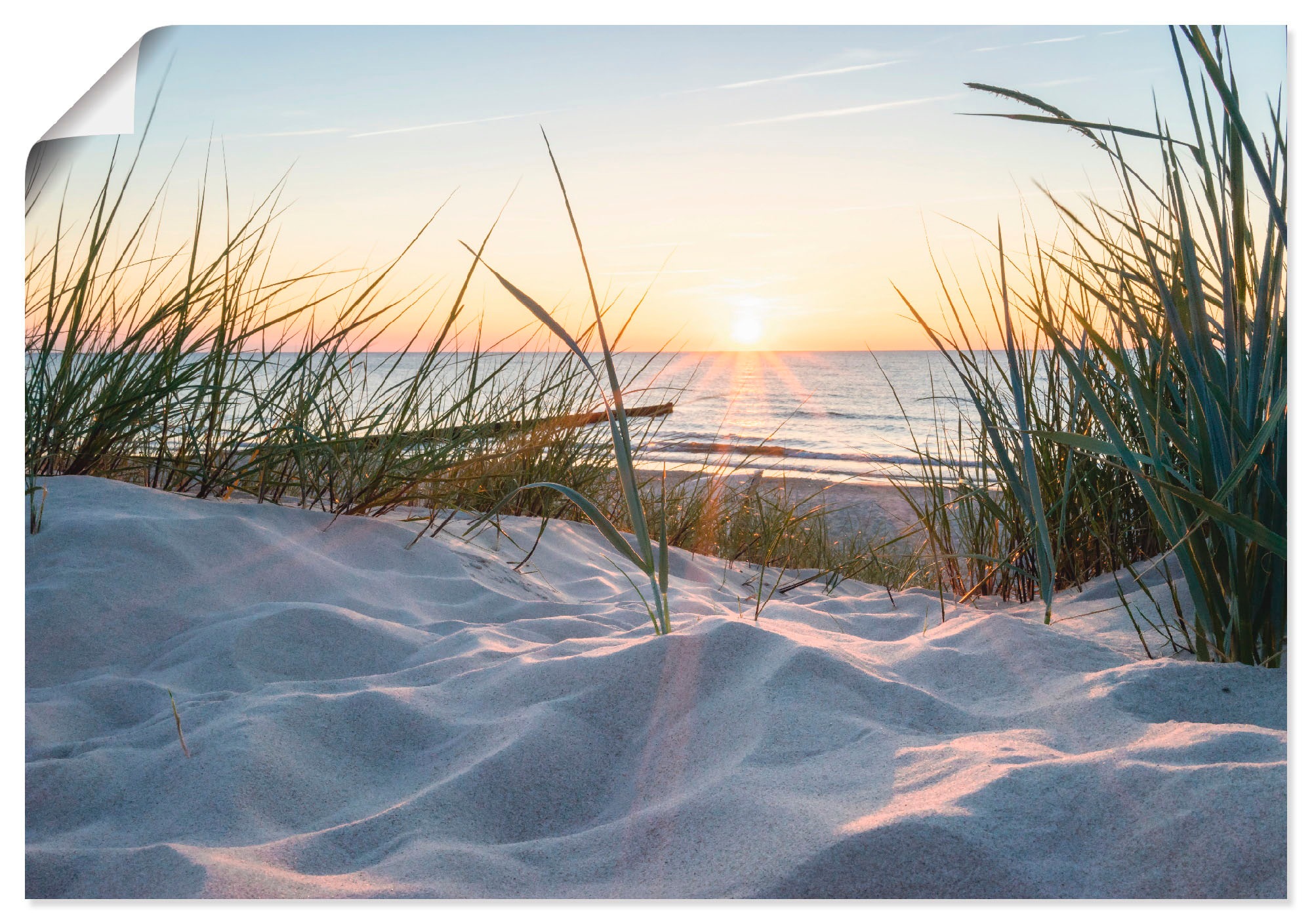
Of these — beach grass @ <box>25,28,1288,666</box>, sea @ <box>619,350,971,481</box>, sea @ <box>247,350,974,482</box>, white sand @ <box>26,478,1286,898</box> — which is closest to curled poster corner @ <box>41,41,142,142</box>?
beach grass @ <box>25,28,1288,666</box>

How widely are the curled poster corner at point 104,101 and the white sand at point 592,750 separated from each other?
684 mm

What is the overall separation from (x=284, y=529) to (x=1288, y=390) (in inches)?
70.9

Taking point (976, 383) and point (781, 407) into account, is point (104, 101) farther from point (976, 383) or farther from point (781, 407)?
point (781, 407)

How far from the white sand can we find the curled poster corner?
2.25 ft

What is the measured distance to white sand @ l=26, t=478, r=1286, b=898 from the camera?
0.75m

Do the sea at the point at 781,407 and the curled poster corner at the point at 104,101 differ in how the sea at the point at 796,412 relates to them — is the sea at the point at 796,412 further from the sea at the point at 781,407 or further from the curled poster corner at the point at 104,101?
the curled poster corner at the point at 104,101

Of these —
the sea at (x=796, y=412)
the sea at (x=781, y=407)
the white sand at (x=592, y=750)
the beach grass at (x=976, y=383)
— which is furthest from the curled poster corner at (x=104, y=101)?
the sea at (x=796, y=412)

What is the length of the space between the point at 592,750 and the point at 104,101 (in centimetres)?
→ 121

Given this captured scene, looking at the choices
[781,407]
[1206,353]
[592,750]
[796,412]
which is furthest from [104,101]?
[781,407]

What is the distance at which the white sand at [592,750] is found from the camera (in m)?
0.75
